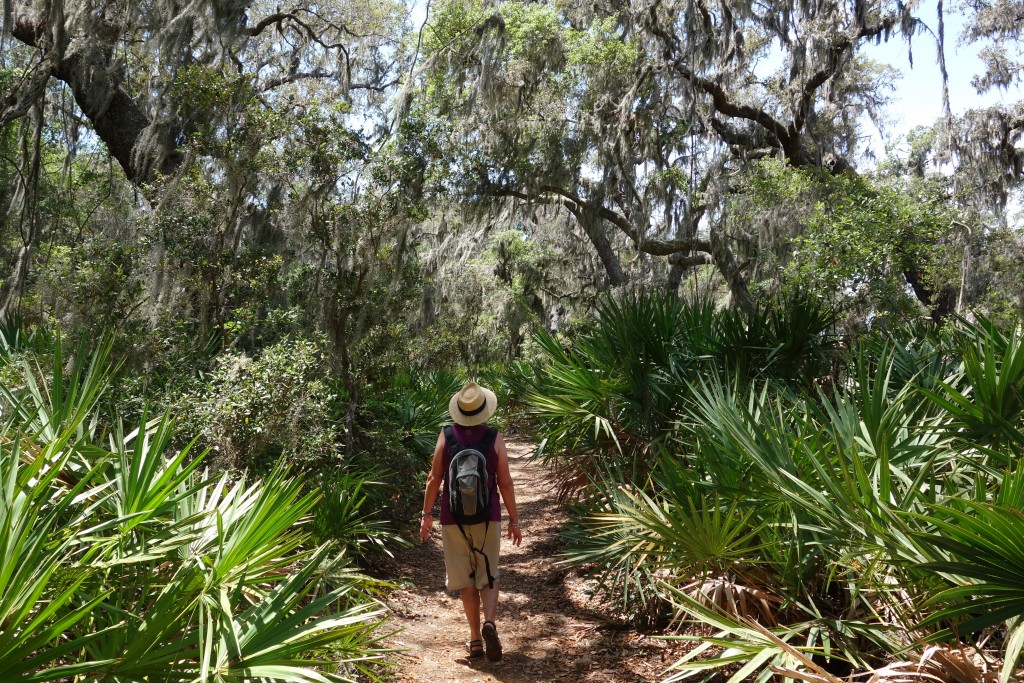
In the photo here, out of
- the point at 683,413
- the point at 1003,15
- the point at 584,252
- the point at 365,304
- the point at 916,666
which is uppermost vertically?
the point at 1003,15

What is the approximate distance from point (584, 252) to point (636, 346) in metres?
13.0

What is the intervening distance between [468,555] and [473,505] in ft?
1.35

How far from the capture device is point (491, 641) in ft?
15.2

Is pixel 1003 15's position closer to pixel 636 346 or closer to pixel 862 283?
pixel 862 283

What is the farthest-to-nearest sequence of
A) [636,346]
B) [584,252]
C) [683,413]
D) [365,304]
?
[584,252]
[365,304]
[636,346]
[683,413]

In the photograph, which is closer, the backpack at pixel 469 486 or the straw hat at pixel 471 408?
the backpack at pixel 469 486

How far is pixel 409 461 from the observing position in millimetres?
8367

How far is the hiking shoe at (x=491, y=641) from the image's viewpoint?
4590mm

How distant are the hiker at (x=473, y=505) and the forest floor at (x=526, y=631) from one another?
286 mm

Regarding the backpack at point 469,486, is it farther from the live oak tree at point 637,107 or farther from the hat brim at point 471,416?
the live oak tree at point 637,107

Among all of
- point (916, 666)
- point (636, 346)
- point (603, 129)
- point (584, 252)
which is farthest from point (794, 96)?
point (916, 666)

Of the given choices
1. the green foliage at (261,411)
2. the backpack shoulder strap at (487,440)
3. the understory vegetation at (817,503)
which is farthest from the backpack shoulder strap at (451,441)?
the green foliage at (261,411)

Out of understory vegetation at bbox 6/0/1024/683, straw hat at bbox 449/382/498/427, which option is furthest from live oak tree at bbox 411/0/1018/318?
straw hat at bbox 449/382/498/427

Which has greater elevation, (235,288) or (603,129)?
(603,129)
